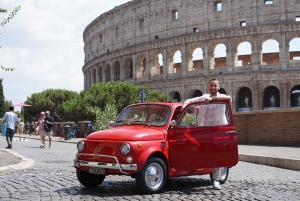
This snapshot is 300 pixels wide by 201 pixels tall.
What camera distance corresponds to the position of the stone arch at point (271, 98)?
43.3 meters

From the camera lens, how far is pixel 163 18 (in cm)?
4994

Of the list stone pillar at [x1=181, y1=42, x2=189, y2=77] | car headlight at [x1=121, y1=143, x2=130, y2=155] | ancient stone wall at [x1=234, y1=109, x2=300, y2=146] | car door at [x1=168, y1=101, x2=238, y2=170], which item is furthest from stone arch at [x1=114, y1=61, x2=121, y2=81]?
car headlight at [x1=121, y1=143, x2=130, y2=155]

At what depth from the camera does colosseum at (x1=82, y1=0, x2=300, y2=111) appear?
141 feet

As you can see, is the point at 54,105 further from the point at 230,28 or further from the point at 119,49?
the point at 230,28

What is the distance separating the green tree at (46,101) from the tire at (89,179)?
6317cm

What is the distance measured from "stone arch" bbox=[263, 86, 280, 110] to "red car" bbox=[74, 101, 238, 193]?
37018mm

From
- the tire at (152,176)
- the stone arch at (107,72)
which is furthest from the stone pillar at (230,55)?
the tire at (152,176)

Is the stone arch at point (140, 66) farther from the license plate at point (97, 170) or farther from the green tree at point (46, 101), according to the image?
the license plate at point (97, 170)

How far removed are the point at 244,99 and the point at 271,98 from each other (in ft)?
8.76

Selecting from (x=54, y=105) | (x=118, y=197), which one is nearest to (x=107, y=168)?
(x=118, y=197)

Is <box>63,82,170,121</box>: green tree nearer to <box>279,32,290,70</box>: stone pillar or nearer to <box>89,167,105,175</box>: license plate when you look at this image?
<box>279,32,290,70</box>: stone pillar

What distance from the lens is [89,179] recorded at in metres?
7.09

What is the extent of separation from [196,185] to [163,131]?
1.30 m

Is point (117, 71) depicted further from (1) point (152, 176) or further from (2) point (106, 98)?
→ (1) point (152, 176)
